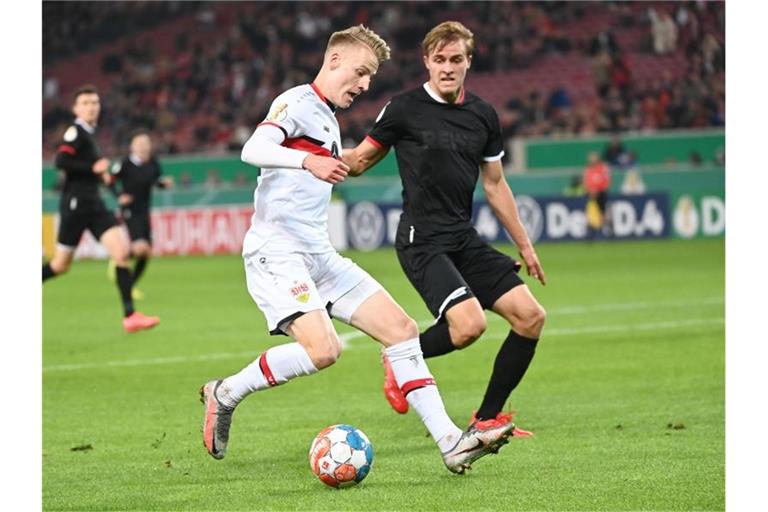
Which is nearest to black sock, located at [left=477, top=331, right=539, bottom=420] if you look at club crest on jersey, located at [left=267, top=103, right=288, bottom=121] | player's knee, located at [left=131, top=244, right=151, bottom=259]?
club crest on jersey, located at [left=267, top=103, right=288, bottom=121]

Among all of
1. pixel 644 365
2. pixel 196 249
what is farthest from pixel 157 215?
pixel 644 365

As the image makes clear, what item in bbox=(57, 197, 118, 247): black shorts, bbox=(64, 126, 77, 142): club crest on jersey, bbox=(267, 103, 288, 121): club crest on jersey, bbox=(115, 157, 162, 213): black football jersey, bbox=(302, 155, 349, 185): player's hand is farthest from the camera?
bbox=(115, 157, 162, 213): black football jersey

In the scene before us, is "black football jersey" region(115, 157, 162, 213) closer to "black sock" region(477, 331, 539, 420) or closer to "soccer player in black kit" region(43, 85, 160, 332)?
"soccer player in black kit" region(43, 85, 160, 332)

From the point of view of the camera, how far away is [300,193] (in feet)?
21.8

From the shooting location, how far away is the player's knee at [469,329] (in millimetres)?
7570

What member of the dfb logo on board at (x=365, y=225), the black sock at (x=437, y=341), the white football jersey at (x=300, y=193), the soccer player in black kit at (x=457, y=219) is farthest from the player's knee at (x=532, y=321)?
the dfb logo on board at (x=365, y=225)

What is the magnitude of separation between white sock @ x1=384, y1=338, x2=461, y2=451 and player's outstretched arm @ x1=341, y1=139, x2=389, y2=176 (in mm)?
1156

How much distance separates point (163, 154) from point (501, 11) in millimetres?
9096

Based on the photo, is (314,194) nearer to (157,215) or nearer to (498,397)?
(498,397)

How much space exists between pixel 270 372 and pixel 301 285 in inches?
17.0

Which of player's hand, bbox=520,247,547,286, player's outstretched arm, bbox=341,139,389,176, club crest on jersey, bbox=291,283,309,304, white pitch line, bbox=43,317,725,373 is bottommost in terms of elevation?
white pitch line, bbox=43,317,725,373

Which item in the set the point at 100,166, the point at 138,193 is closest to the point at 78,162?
the point at 100,166

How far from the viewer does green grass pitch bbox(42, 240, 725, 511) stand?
608cm

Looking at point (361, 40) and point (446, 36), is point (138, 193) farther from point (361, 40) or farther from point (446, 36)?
point (361, 40)
